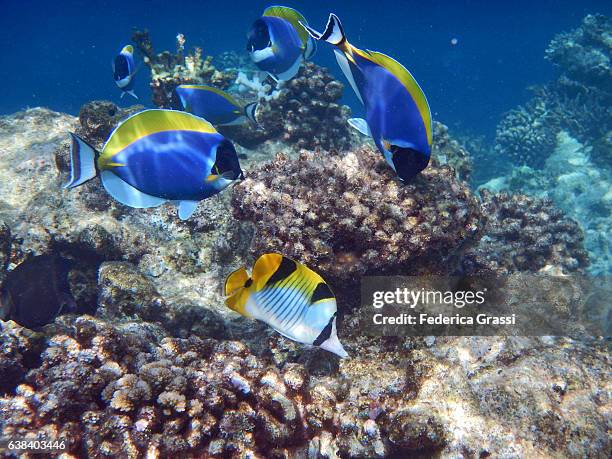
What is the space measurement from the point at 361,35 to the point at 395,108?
7001 centimetres

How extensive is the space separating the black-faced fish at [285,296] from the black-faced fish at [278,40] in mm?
3080

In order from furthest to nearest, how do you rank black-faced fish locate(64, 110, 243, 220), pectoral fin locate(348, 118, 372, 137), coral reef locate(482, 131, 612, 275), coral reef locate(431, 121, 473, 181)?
coral reef locate(482, 131, 612, 275), coral reef locate(431, 121, 473, 181), pectoral fin locate(348, 118, 372, 137), black-faced fish locate(64, 110, 243, 220)

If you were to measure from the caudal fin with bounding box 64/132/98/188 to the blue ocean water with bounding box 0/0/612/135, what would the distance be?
103ft

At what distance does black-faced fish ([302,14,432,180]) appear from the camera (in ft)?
7.09

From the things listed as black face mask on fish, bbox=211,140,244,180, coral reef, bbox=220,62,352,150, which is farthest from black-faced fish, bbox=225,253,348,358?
coral reef, bbox=220,62,352,150

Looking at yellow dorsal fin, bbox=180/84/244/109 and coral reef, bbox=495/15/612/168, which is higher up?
coral reef, bbox=495/15/612/168

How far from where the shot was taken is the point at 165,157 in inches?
91.1

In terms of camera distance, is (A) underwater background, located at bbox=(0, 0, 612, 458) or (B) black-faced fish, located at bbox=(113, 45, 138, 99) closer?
(A) underwater background, located at bbox=(0, 0, 612, 458)

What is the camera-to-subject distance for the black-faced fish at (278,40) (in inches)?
159

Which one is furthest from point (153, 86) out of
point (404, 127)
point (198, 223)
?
point (404, 127)

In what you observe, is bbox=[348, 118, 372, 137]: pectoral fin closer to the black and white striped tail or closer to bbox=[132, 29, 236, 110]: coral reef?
the black and white striped tail

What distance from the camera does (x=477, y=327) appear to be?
3.23 meters

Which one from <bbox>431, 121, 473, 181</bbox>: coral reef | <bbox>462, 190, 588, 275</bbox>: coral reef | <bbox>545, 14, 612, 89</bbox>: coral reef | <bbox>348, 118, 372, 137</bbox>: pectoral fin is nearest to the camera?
<bbox>348, 118, 372, 137</bbox>: pectoral fin

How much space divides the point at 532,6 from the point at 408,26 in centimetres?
1693
